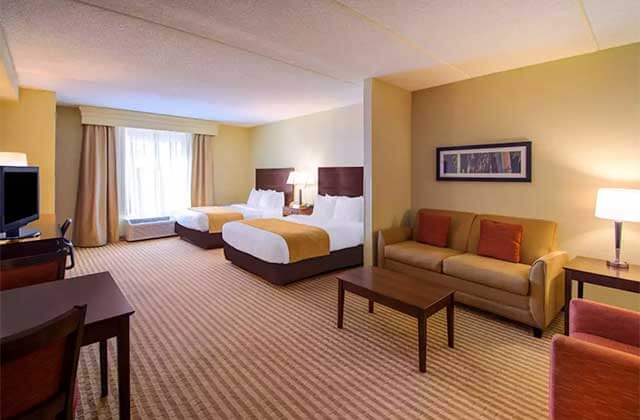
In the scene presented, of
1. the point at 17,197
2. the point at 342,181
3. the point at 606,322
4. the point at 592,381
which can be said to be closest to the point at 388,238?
the point at 342,181

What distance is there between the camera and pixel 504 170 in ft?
11.7

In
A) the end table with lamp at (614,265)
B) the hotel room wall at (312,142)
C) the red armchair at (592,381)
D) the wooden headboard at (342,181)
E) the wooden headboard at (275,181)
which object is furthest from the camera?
the wooden headboard at (275,181)

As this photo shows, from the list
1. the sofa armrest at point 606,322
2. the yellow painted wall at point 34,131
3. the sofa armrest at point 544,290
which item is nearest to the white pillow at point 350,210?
the sofa armrest at point 544,290

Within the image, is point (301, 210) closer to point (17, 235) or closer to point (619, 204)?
point (17, 235)

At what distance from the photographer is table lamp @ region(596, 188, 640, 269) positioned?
2.41m

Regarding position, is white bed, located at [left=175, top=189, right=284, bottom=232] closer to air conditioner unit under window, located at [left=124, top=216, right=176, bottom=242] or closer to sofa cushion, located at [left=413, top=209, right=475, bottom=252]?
air conditioner unit under window, located at [left=124, top=216, right=176, bottom=242]

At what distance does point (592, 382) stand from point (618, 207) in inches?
75.7

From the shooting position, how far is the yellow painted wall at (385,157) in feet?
12.8

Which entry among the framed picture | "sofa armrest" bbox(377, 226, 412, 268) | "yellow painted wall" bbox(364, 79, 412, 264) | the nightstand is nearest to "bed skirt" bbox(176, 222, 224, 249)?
the nightstand

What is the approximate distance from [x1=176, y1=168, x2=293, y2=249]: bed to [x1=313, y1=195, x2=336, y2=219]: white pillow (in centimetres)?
115

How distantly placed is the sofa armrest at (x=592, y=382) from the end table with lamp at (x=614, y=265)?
138 centimetres

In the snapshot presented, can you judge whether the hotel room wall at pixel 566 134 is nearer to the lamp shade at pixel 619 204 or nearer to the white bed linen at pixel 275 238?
the lamp shade at pixel 619 204

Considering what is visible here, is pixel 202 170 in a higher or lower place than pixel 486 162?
higher

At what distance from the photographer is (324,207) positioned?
205 inches
